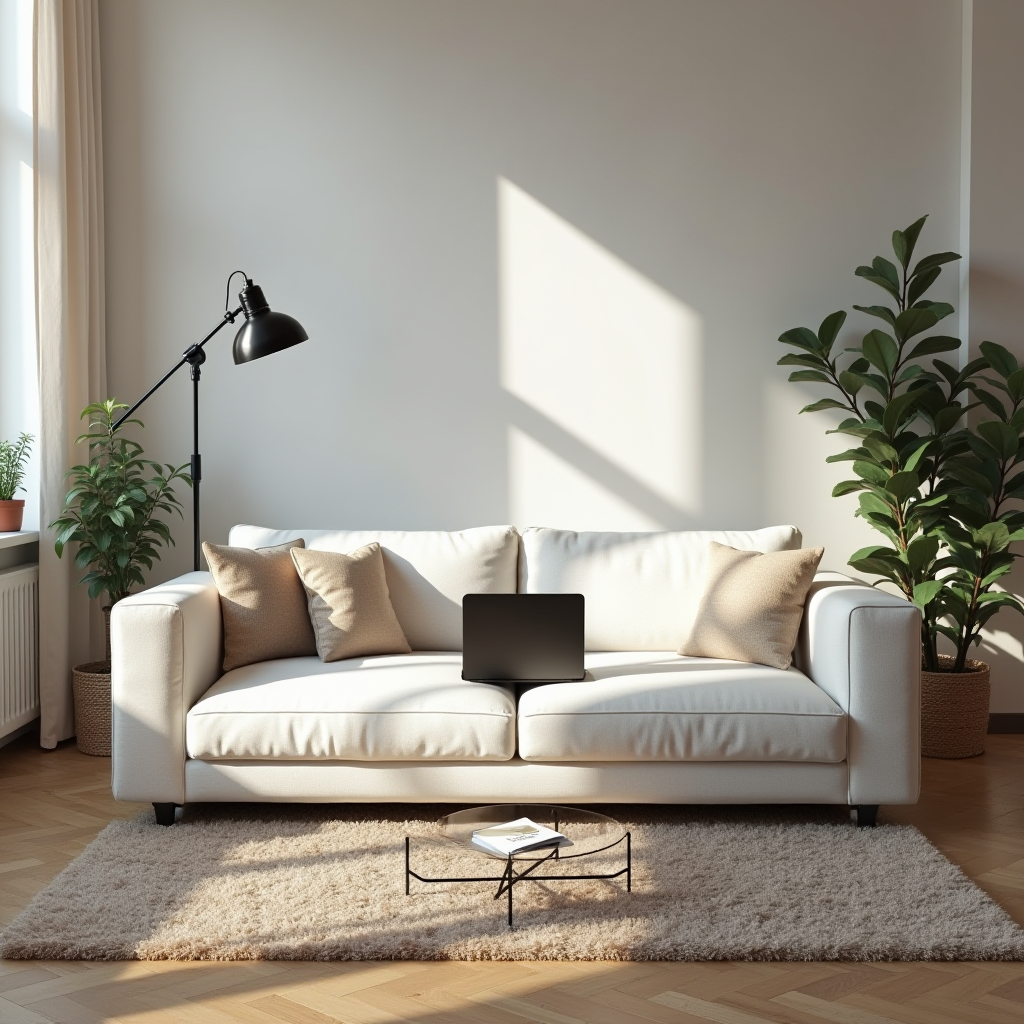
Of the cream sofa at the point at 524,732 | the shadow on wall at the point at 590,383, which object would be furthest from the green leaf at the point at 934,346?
the cream sofa at the point at 524,732

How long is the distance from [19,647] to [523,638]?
1.87 m

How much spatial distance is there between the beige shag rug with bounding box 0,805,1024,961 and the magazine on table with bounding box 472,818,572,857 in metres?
0.14

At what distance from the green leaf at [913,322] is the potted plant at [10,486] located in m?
3.14

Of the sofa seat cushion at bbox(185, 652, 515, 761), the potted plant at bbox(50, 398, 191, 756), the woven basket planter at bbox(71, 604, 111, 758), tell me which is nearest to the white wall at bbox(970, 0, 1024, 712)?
the sofa seat cushion at bbox(185, 652, 515, 761)

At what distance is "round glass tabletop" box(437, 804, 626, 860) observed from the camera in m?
2.47

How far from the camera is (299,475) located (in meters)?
4.57

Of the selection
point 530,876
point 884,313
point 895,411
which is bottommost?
point 530,876

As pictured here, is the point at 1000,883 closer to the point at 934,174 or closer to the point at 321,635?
the point at 321,635

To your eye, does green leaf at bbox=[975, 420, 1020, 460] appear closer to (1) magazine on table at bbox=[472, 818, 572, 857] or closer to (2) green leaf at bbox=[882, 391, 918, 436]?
(2) green leaf at bbox=[882, 391, 918, 436]

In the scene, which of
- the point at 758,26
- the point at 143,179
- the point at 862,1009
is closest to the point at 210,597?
the point at 143,179

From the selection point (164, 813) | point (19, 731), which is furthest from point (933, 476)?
point (19, 731)

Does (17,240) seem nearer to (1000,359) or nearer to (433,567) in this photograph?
(433,567)

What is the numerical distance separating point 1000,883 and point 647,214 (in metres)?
2.69

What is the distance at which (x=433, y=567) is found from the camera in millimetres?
3941
